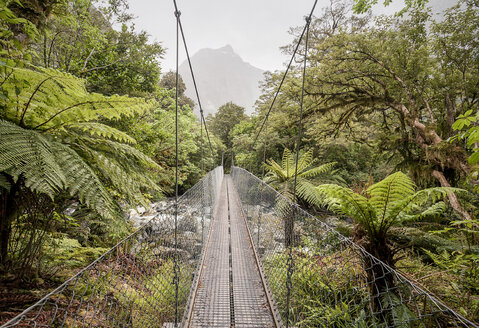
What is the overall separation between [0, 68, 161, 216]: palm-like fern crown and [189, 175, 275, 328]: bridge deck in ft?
3.53

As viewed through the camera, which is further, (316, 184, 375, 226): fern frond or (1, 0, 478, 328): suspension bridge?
(316, 184, 375, 226): fern frond

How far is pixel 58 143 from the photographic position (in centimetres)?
100

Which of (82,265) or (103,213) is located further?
(82,265)

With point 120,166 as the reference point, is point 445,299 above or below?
below

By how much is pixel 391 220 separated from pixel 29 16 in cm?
333

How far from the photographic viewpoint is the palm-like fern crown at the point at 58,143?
81cm

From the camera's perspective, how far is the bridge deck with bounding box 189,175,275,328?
59.0 inches

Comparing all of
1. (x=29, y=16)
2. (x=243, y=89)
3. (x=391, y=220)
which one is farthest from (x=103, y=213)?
(x=243, y=89)

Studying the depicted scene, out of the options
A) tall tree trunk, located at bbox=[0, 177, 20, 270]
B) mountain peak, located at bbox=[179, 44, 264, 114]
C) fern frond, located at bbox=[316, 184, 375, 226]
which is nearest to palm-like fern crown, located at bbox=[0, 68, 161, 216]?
tall tree trunk, located at bbox=[0, 177, 20, 270]

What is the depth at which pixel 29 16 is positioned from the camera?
1730 millimetres

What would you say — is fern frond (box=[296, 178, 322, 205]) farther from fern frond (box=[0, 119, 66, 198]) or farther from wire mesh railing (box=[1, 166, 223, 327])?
fern frond (box=[0, 119, 66, 198])

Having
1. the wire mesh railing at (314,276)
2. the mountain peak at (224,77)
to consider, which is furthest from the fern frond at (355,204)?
the mountain peak at (224,77)

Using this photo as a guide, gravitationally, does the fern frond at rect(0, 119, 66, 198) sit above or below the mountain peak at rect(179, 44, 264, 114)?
below

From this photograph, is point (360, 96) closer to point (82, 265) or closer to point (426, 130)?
point (426, 130)
